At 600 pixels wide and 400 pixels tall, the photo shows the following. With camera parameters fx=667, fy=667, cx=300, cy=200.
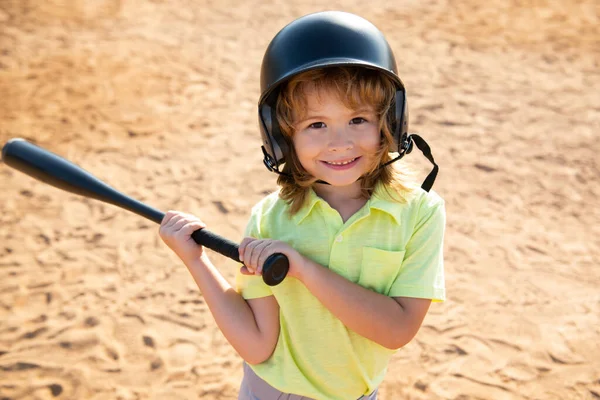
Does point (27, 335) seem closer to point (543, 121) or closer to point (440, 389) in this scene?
point (440, 389)

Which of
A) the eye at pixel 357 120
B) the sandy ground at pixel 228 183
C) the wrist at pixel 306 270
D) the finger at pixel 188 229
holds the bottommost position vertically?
the sandy ground at pixel 228 183

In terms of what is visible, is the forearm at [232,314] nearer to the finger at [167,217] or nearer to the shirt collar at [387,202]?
the finger at [167,217]

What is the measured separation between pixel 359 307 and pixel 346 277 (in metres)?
0.13

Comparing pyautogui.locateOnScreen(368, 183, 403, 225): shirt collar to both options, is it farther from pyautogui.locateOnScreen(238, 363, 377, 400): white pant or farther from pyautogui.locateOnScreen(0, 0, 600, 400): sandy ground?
pyautogui.locateOnScreen(0, 0, 600, 400): sandy ground

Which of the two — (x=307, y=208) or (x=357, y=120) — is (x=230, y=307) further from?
(x=357, y=120)

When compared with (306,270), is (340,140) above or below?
above

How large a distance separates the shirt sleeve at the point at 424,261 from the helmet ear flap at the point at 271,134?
0.52 metres

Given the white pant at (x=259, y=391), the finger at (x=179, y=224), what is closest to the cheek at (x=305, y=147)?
the finger at (x=179, y=224)

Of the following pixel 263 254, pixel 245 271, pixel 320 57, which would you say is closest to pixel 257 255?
pixel 263 254

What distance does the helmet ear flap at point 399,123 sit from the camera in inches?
89.0

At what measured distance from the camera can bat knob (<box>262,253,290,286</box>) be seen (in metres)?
1.96

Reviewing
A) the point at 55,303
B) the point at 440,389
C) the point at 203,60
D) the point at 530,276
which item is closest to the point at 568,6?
the point at 203,60

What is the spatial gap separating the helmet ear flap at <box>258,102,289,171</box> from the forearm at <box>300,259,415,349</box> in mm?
450

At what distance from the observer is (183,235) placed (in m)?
2.27
